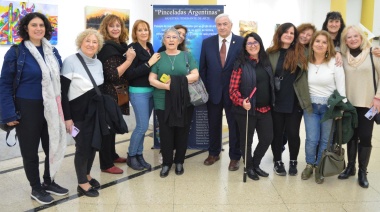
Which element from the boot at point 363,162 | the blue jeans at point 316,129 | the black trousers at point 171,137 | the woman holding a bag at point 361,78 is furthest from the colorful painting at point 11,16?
the boot at point 363,162

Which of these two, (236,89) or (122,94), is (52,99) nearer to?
(122,94)

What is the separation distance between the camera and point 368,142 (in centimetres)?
338

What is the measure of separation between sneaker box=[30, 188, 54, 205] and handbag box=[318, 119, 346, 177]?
2636mm

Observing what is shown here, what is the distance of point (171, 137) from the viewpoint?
11.7 feet

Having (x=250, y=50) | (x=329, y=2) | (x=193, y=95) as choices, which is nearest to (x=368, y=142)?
(x=250, y=50)

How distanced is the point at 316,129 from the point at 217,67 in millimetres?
1240

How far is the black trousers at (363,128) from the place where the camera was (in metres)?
3.30

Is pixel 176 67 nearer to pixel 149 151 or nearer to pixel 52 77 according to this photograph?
pixel 52 77

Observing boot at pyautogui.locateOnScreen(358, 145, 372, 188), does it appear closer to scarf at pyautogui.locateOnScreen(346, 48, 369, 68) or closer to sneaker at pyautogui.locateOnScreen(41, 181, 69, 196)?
scarf at pyautogui.locateOnScreen(346, 48, 369, 68)

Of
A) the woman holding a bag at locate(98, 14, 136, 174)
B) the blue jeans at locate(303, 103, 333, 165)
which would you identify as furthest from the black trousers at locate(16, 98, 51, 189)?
the blue jeans at locate(303, 103, 333, 165)

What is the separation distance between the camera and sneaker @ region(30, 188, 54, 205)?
298 cm

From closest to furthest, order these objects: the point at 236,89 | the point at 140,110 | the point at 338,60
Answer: the point at 338,60 < the point at 236,89 < the point at 140,110

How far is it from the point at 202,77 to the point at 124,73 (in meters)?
0.92

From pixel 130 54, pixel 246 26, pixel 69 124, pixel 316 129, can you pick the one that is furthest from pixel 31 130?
pixel 246 26
